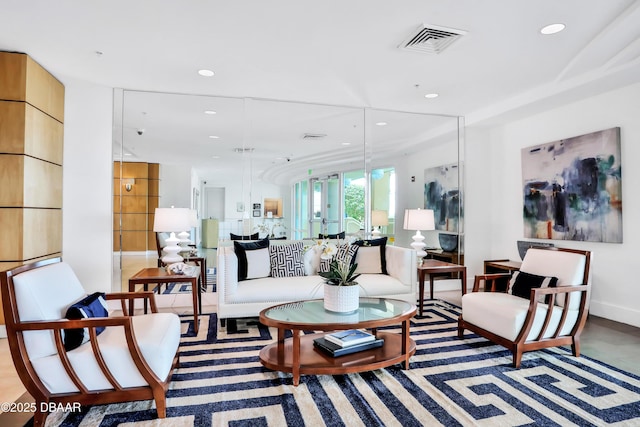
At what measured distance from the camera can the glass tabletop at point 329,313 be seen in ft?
8.63

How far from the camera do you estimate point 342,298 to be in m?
2.83

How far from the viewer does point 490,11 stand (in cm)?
277

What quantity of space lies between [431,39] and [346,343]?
8.33 feet

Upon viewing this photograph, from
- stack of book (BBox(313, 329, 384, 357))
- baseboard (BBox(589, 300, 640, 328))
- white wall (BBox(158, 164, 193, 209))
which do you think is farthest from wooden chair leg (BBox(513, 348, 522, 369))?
white wall (BBox(158, 164, 193, 209))

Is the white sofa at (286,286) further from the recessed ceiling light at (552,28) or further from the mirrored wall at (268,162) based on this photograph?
the recessed ceiling light at (552,28)

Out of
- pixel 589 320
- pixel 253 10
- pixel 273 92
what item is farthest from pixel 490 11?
pixel 589 320

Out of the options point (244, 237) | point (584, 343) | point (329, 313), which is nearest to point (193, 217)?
point (244, 237)

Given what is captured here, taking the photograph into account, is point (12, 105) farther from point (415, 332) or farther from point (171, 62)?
point (415, 332)

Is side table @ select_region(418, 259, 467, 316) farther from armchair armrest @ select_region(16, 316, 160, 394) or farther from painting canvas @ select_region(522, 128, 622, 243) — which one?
armchair armrest @ select_region(16, 316, 160, 394)

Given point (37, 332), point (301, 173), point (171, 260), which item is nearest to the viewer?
point (37, 332)

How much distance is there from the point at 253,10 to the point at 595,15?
2501mm

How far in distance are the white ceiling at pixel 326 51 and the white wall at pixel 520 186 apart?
0.90ft

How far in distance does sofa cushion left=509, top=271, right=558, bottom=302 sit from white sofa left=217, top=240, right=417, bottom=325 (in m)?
1.11

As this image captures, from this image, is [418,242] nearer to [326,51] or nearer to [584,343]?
[584,343]
